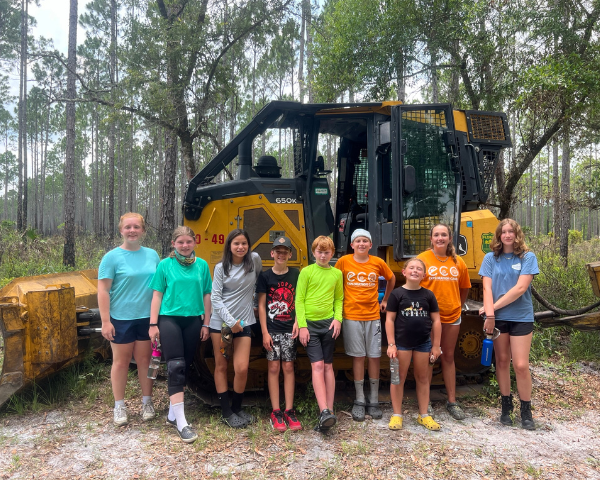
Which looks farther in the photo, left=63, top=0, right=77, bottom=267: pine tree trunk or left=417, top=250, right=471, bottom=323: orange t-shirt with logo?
left=63, top=0, right=77, bottom=267: pine tree trunk

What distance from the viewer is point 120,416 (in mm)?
3867

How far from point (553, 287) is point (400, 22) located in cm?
693

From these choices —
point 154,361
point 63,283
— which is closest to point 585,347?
point 154,361

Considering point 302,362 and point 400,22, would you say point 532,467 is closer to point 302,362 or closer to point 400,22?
point 302,362

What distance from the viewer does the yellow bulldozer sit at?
13.4 feet

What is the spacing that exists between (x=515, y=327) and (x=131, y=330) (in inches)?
137

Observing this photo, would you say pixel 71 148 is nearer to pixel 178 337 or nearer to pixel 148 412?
pixel 148 412

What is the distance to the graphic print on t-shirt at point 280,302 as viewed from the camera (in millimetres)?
3906

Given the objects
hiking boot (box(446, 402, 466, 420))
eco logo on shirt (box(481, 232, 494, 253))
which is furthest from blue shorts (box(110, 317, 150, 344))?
eco logo on shirt (box(481, 232, 494, 253))

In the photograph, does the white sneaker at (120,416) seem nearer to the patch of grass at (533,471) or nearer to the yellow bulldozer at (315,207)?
the yellow bulldozer at (315,207)

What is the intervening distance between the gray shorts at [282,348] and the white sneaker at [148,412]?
1.21 m

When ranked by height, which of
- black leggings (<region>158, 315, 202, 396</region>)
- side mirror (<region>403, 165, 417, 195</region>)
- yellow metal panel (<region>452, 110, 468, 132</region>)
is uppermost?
yellow metal panel (<region>452, 110, 468, 132</region>)

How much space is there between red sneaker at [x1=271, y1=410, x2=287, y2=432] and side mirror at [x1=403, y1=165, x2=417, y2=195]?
2.43m

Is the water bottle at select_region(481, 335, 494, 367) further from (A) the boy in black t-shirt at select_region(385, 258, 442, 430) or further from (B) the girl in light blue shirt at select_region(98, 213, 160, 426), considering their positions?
(B) the girl in light blue shirt at select_region(98, 213, 160, 426)
